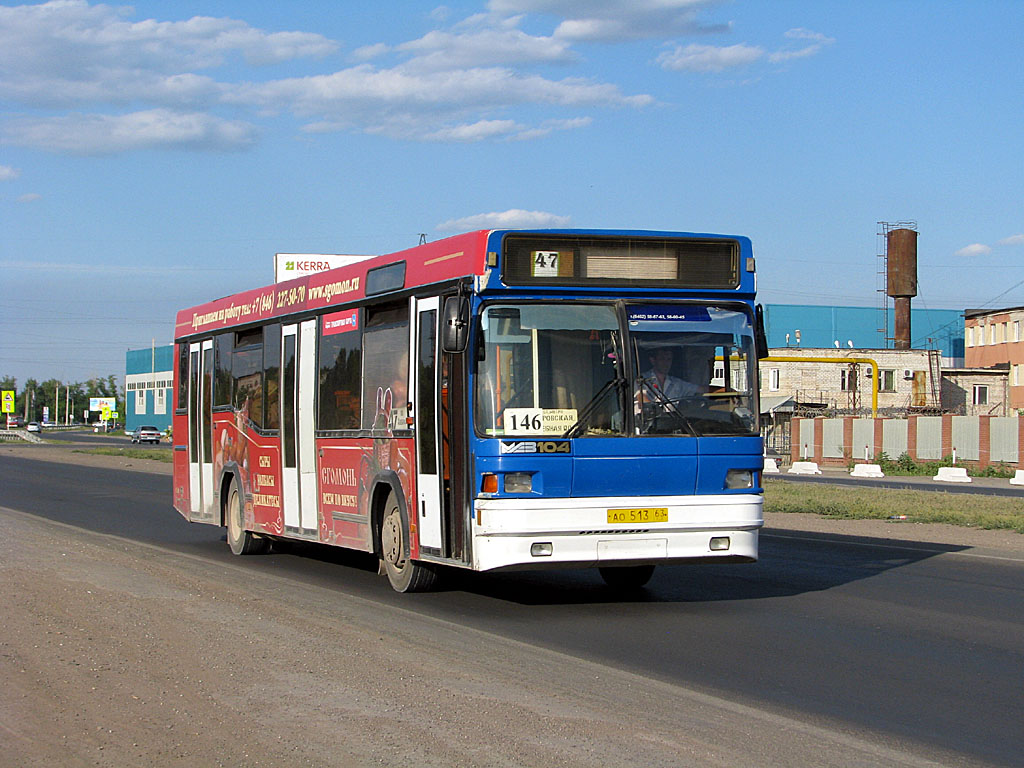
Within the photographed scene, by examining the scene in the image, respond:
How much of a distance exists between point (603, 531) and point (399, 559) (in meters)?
2.62

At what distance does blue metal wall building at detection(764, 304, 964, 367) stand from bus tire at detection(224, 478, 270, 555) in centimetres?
7966

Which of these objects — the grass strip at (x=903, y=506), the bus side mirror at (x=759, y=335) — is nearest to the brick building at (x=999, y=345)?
the grass strip at (x=903, y=506)

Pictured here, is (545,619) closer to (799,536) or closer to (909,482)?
(799,536)

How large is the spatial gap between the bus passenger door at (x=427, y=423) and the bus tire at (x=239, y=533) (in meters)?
5.86

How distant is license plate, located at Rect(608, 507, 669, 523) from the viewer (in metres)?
11.0

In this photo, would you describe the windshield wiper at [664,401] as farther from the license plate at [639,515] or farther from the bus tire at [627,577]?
the bus tire at [627,577]

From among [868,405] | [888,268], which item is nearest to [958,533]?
[868,405]

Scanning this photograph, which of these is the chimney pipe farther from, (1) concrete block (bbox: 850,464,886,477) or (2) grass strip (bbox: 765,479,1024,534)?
(2) grass strip (bbox: 765,479,1024,534)

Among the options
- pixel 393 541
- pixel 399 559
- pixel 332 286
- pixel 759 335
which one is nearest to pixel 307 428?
pixel 332 286

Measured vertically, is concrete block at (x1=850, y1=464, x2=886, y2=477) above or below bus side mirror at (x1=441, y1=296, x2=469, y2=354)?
below

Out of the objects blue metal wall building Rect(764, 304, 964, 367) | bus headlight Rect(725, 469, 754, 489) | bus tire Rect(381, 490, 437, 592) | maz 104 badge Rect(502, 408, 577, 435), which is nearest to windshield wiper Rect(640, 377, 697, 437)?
bus headlight Rect(725, 469, 754, 489)

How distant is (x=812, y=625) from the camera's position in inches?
425

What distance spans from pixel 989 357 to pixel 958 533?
232 feet

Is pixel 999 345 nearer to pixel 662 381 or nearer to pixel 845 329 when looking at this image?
pixel 845 329
